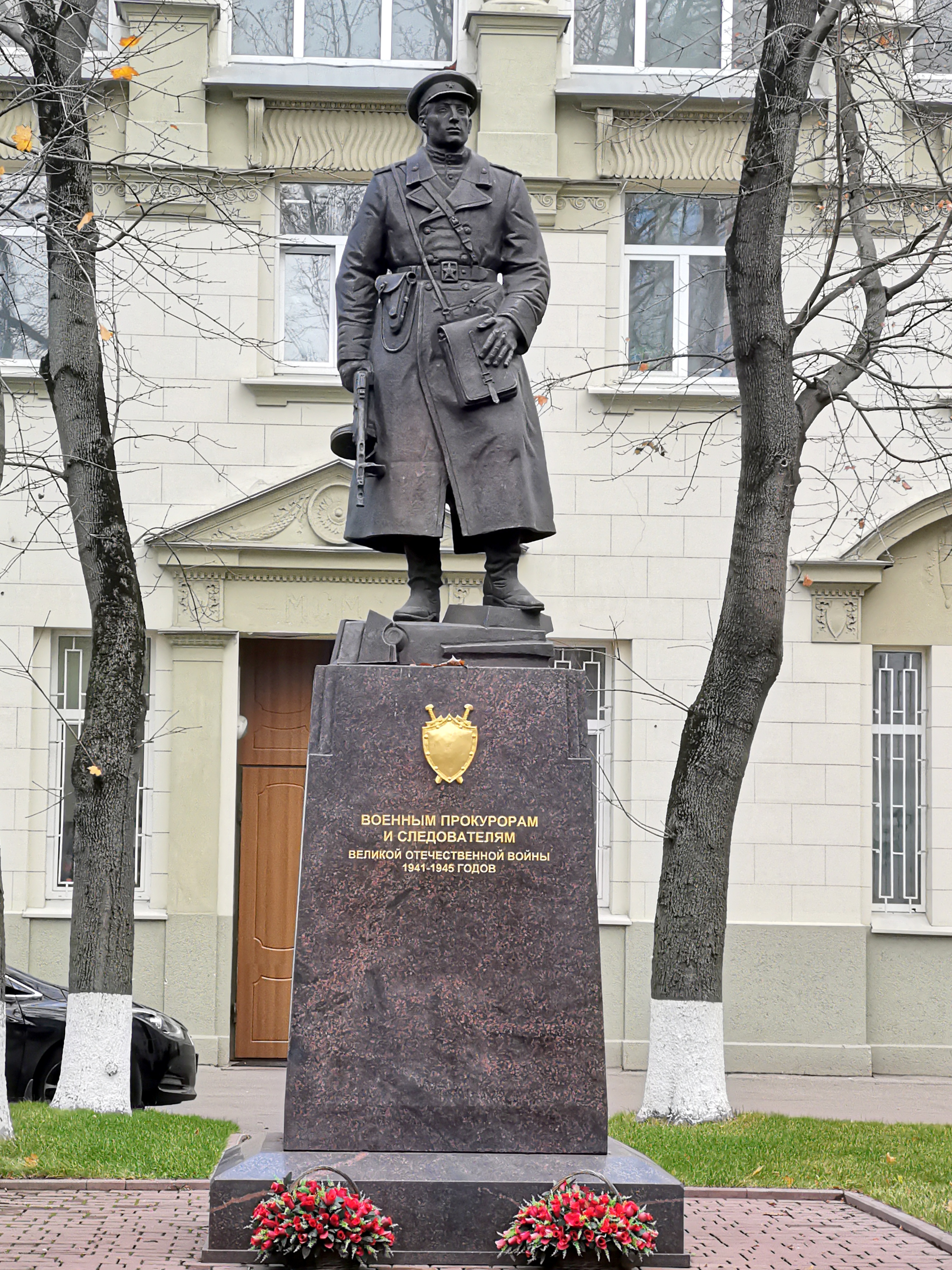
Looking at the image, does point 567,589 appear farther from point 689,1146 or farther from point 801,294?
point 689,1146

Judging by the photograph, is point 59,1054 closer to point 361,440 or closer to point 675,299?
point 361,440

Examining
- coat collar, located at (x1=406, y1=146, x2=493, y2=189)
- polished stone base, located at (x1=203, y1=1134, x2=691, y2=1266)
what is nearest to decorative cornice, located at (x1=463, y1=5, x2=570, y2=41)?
coat collar, located at (x1=406, y1=146, x2=493, y2=189)

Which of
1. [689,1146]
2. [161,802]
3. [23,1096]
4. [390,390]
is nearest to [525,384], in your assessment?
[390,390]

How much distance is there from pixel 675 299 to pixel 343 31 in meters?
3.82

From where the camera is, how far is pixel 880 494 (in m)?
14.6

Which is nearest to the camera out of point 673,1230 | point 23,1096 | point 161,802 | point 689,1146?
point 673,1230

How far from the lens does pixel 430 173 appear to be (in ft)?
23.5

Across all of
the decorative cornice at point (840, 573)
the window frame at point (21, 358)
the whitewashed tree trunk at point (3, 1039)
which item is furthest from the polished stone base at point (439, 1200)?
the window frame at point (21, 358)

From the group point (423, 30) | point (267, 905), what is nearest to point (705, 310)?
point (423, 30)

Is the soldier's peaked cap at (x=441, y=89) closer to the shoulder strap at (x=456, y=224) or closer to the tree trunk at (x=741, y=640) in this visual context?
the shoulder strap at (x=456, y=224)

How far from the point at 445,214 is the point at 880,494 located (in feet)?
27.4

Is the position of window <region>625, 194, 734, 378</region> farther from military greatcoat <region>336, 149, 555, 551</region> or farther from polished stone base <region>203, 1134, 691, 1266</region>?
polished stone base <region>203, 1134, 691, 1266</region>

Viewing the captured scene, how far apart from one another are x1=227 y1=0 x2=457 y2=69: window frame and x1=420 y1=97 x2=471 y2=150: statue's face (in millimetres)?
8010

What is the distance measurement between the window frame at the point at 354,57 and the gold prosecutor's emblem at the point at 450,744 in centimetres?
985
